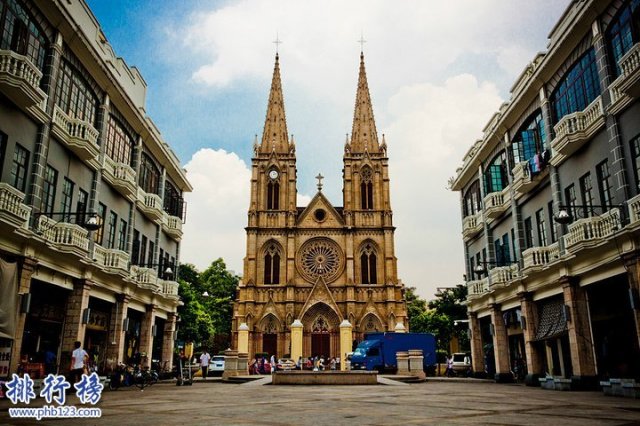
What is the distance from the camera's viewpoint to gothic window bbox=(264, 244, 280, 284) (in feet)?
187

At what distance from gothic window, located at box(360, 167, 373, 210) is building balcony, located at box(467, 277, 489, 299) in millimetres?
27751

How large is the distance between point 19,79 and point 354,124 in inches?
2041

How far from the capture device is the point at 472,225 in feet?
112

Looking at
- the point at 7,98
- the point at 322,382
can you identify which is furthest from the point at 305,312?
the point at 7,98

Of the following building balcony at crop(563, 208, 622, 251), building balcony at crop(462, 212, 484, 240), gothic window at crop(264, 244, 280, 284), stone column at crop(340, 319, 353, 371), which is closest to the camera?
building balcony at crop(563, 208, 622, 251)

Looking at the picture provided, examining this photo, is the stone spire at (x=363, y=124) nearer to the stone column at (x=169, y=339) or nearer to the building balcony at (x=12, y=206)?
the stone column at (x=169, y=339)

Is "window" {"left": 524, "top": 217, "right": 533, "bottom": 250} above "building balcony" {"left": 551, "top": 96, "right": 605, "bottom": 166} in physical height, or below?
below

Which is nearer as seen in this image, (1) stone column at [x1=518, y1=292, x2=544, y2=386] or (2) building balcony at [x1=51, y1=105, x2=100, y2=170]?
(2) building balcony at [x1=51, y1=105, x2=100, y2=170]

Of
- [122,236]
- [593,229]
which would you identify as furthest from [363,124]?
[593,229]

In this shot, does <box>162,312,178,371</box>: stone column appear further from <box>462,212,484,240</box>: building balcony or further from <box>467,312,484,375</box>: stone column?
<box>462,212,484,240</box>: building balcony

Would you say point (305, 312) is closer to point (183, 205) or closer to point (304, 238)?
point (304, 238)

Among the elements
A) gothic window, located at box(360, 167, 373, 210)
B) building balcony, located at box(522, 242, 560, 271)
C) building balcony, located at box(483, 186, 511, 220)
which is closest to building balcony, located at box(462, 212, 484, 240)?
building balcony, located at box(483, 186, 511, 220)

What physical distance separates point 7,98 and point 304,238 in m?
43.3

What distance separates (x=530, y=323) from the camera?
2506 cm
